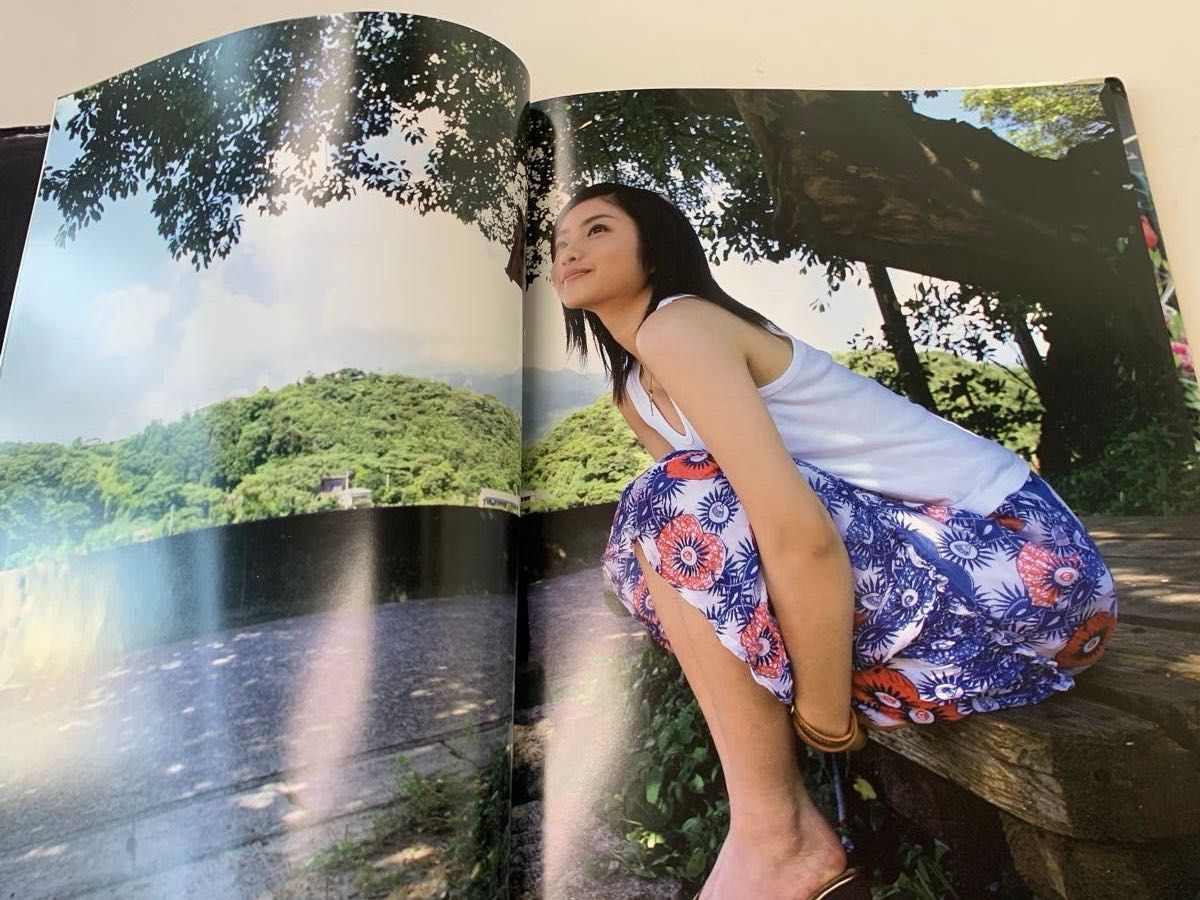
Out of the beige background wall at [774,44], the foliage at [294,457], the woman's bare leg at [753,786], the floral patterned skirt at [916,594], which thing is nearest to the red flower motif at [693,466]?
the floral patterned skirt at [916,594]

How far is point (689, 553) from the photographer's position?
0.85 metres

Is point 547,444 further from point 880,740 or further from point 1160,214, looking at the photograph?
point 1160,214

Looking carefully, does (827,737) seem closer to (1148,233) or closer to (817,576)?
(817,576)

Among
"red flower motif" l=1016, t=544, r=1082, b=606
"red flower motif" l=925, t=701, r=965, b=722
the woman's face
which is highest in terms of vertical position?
the woman's face

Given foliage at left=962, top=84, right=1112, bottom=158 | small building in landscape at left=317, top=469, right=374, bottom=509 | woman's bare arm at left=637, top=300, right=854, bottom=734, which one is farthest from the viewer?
foliage at left=962, top=84, right=1112, bottom=158

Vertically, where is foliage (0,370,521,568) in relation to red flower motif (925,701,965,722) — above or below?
above

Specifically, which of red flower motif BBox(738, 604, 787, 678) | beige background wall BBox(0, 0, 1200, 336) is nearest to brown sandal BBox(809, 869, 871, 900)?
red flower motif BBox(738, 604, 787, 678)

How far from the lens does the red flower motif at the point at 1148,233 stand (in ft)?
3.61

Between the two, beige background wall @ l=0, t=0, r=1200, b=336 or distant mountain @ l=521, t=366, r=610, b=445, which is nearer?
distant mountain @ l=521, t=366, r=610, b=445

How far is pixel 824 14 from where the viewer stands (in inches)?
49.1

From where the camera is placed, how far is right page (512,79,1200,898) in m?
0.83

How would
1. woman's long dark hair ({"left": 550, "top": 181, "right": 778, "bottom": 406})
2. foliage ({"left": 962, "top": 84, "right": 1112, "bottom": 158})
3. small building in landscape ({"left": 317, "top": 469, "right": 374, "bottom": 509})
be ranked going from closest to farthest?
1. small building in landscape ({"left": 317, "top": 469, "right": 374, "bottom": 509})
2. woman's long dark hair ({"left": 550, "top": 181, "right": 778, "bottom": 406})
3. foliage ({"left": 962, "top": 84, "right": 1112, "bottom": 158})

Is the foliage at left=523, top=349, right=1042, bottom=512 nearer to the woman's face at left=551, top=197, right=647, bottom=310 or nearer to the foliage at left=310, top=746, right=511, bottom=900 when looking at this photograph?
the woman's face at left=551, top=197, right=647, bottom=310

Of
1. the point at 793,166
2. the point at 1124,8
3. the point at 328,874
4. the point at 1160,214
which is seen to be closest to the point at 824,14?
the point at 793,166
